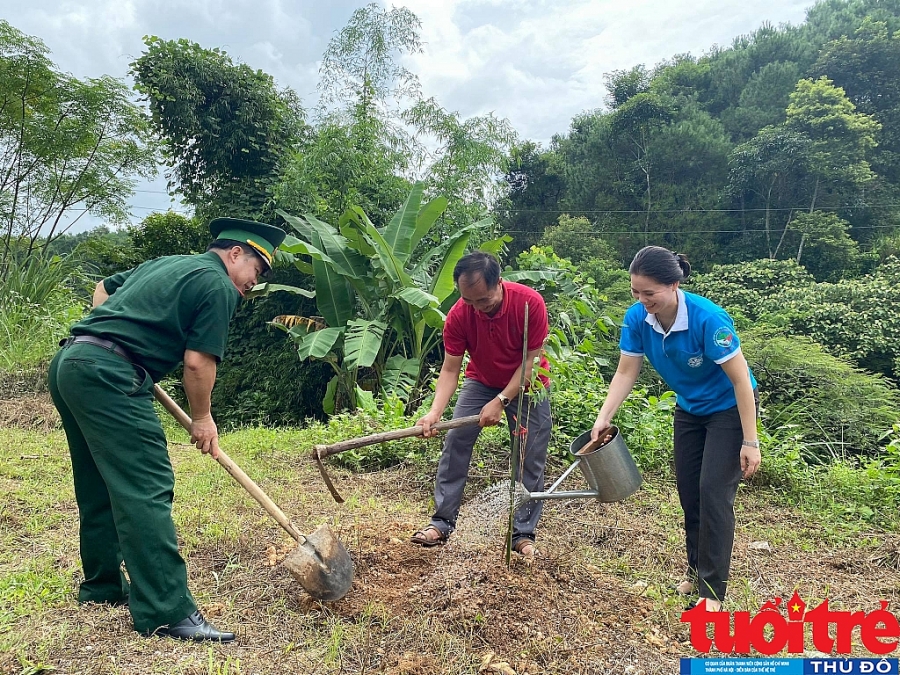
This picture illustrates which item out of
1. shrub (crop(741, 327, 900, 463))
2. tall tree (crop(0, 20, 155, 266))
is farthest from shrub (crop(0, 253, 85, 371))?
shrub (crop(741, 327, 900, 463))

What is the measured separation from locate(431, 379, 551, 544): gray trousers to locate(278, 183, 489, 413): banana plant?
3.17m

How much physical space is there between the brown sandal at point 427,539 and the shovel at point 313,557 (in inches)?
22.3

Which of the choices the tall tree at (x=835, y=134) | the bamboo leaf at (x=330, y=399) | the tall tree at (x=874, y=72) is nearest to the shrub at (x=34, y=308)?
the bamboo leaf at (x=330, y=399)

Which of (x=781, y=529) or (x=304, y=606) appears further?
(x=781, y=529)

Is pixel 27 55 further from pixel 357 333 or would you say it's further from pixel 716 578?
pixel 716 578

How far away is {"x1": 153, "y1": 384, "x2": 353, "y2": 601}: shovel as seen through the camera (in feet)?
7.73

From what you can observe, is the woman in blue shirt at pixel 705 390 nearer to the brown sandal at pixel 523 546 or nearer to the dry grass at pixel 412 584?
the dry grass at pixel 412 584

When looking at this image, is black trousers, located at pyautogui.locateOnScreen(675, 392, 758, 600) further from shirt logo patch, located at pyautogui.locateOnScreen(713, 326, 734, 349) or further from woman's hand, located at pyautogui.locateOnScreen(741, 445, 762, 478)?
shirt logo patch, located at pyautogui.locateOnScreen(713, 326, 734, 349)

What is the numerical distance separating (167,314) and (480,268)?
1.29 meters

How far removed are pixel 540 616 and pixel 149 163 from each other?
10.1 meters

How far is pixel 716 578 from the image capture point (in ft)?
8.15

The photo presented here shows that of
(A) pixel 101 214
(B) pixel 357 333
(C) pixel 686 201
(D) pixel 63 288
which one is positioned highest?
(C) pixel 686 201

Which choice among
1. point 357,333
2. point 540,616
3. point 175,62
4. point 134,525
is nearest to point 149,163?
point 175,62

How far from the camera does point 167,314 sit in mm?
2178
